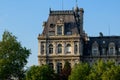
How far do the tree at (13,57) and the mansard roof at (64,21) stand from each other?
12.3 metres

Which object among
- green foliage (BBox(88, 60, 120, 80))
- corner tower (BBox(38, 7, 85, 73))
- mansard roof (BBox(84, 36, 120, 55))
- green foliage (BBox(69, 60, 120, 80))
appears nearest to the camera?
green foliage (BBox(88, 60, 120, 80))

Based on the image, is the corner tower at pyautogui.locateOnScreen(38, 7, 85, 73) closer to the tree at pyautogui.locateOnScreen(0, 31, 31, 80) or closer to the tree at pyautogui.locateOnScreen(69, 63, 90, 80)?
the tree at pyautogui.locateOnScreen(0, 31, 31, 80)

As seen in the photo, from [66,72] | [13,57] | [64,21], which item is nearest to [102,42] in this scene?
[64,21]

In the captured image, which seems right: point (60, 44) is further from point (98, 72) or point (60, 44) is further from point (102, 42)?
point (98, 72)

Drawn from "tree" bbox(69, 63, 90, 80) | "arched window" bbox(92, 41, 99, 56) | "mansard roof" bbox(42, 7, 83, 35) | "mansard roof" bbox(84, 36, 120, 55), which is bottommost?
"tree" bbox(69, 63, 90, 80)

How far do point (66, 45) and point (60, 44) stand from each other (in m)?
1.34

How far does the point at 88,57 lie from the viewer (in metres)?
135

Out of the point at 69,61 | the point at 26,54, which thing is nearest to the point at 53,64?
the point at 69,61

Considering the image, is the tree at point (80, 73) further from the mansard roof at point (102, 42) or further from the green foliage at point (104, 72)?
the mansard roof at point (102, 42)

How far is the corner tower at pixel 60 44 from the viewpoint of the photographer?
13288 cm

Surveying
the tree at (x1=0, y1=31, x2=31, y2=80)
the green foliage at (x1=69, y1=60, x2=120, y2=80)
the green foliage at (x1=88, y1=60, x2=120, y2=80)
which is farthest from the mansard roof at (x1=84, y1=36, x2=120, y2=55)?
the green foliage at (x1=88, y1=60, x2=120, y2=80)

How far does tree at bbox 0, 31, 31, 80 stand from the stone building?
10270 mm

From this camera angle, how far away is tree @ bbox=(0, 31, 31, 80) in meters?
121

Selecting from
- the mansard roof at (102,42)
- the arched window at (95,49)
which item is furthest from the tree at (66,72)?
the mansard roof at (102,42)
